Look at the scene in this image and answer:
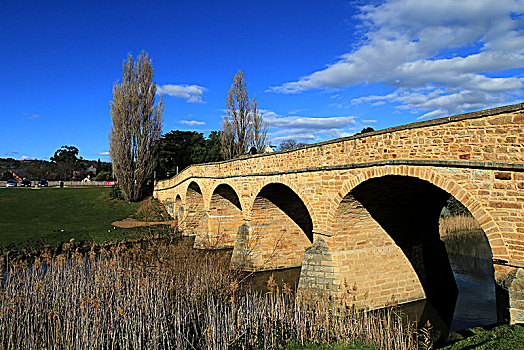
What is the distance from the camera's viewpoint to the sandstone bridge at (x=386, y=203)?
568 cm

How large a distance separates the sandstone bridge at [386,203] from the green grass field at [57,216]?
10.9 m

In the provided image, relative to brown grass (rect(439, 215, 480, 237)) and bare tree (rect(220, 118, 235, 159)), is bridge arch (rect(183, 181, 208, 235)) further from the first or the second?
brown grass (rect(439, 215, 480, 237))

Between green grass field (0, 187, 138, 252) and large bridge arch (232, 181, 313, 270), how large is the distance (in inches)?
453

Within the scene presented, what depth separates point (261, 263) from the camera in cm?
1419

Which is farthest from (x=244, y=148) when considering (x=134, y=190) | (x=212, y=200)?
(x=212, y=200)

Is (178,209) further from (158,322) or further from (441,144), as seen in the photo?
(441,144)

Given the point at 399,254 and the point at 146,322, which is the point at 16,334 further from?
the point at 399,254

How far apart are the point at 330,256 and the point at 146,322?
5232 mm

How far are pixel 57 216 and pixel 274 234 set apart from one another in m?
20.2

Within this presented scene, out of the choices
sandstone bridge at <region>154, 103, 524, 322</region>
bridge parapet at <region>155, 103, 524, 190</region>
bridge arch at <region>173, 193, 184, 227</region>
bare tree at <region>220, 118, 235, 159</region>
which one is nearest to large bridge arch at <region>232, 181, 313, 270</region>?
sandstone bridge at <region>154, 103, 524, 322</region>

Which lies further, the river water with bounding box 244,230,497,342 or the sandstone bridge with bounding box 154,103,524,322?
the river water with bounding box 244,230,497,342

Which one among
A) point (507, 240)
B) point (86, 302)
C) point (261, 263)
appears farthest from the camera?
point (261, 263)

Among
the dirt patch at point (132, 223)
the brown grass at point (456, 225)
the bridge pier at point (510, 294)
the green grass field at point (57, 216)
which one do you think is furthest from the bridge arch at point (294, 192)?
the dirt patch at point (132, 223)

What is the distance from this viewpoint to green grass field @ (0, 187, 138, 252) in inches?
795
